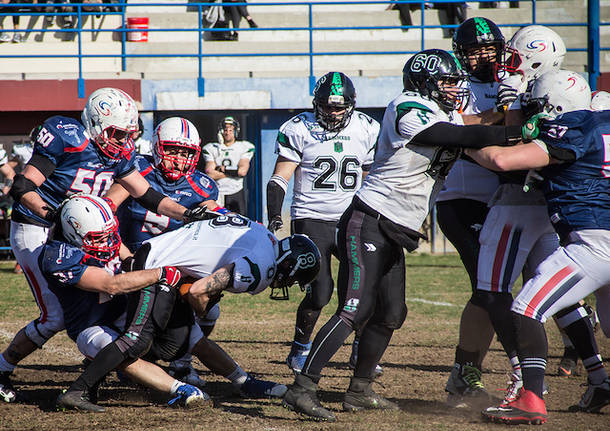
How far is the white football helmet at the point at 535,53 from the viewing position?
5059mm

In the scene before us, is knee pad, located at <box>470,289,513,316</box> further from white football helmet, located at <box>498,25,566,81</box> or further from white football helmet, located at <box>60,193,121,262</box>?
white football helmet, located at <box>60,193,121,262</box>

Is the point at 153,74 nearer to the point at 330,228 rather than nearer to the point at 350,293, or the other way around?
the point at 330,228

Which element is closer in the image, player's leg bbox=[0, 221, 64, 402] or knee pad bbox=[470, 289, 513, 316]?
knee pad bbox=[470, 289, 513, 316]

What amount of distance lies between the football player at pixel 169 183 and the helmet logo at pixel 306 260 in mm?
1147

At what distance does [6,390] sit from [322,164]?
8.86ft

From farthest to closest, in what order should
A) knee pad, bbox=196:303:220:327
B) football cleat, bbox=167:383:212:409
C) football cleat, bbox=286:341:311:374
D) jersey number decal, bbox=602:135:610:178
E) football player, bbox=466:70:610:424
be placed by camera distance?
football cleat, bbox=286:341:311:374 < knee pad, bbox=196:303:220:327 < football cleat, bbox=167:383:212:409 < jersey number decal, bbox=602:135:610:178 < football player, bbox=466:70:610:424

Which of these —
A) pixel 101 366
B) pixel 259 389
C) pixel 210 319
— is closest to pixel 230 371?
pixel 259 389

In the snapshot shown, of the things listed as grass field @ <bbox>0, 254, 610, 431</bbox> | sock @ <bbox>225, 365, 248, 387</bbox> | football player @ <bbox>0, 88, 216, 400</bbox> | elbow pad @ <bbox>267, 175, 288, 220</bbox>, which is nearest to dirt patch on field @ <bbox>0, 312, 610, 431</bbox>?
grass field @ <bbox>0, 254, 610, 431</bbox>

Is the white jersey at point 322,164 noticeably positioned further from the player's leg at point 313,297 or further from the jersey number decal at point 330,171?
the player's leg at point 313,297

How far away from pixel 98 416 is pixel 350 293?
5.11 feet

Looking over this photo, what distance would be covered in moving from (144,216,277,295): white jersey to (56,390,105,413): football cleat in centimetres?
82

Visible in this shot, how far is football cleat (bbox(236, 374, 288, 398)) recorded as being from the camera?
482cm

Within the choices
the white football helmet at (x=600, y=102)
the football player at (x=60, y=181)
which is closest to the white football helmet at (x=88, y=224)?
the football player at (x=60, y=181)

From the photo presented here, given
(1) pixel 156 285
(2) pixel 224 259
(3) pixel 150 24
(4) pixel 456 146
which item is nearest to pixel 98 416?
(1) pixel 156 285
